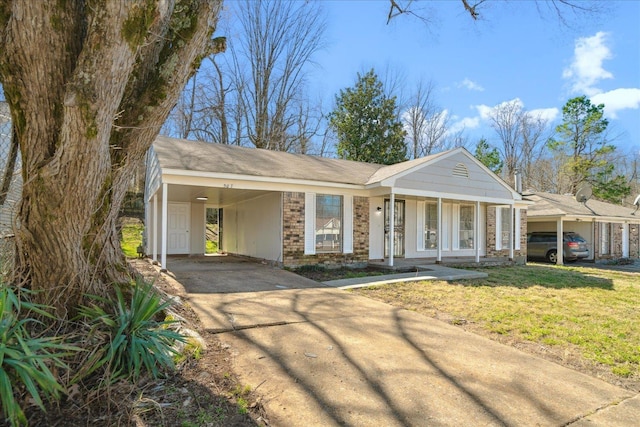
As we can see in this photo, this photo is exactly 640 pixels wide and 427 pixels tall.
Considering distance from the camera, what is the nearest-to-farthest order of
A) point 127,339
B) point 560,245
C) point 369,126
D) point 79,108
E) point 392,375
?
point 79,108 → point 127,339 → point 392,375 → point 560,245 → point 369,126

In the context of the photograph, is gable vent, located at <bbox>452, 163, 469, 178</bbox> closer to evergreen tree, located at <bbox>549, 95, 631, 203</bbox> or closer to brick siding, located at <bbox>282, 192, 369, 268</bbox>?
brick siding, located at <bbox>282, 192, 369, 268</bbox>

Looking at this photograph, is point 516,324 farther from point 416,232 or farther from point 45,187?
point 416,232

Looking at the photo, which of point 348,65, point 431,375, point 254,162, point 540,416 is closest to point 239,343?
point 431,375

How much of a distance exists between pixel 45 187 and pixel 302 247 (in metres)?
8.19

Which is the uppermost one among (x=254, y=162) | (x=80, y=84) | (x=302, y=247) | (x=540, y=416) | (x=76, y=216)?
(x=254, y=162)

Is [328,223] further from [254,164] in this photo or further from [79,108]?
[79,108]

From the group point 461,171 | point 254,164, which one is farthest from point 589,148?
point 254,164

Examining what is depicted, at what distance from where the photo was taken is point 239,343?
4.27 metres

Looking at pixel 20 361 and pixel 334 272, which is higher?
pixel 20 361

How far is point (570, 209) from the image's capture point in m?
18.1

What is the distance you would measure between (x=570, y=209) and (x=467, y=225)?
24.4ft

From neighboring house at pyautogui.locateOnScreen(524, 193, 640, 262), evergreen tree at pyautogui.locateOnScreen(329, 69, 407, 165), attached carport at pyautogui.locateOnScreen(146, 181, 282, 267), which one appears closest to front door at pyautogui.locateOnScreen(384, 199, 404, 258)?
attached carport at pyautogui.locateOnScreen(146, 181, 282, 267)

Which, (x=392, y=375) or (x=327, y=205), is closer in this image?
(x=392, y=375)

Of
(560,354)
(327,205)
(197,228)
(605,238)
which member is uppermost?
(327,205)
